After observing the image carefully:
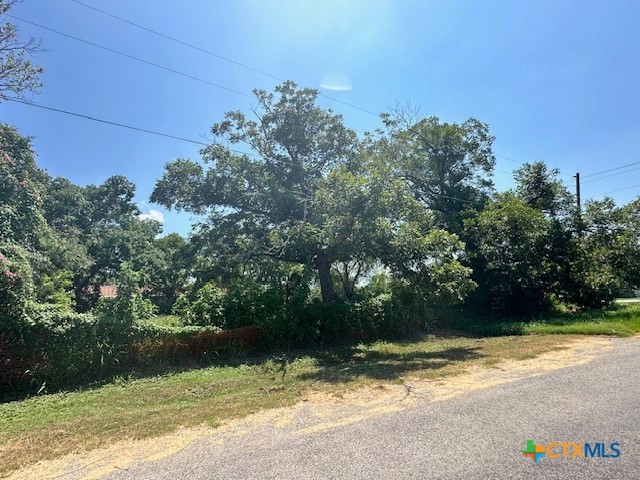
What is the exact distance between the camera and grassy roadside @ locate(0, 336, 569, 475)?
4.45 m

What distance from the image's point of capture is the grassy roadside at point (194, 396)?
445 cm

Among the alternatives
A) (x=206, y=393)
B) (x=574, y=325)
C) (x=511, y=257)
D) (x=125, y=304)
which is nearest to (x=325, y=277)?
(x=125, y=304)

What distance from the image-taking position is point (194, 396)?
6.49 metres

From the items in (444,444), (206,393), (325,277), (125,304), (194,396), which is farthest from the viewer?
(325,277)

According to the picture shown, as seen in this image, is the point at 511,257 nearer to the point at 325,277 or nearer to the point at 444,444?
the point at 325,277

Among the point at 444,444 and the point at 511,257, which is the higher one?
the point at 511,257

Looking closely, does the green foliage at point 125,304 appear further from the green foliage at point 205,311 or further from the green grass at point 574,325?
the green grass at point 574,325

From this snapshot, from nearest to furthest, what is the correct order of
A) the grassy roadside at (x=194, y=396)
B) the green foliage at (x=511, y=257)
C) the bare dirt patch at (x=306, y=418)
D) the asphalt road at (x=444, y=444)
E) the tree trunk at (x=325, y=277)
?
the asphalt road at (x=444, y=444), the bare dirt patch at (x=306, y=418), the grassy roadside at (x=194, y=396), the tree trunk at (x=325, y=277), the green foliage at (x=511, y=257)

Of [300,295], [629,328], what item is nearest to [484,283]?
[629,328]

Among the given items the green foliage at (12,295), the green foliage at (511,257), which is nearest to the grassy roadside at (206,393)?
the green foliage at (12,295)

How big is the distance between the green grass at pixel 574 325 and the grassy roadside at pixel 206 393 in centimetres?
64

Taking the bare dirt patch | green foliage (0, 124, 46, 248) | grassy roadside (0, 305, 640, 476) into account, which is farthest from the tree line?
the bare dirt patch

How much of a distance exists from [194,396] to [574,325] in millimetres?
14052

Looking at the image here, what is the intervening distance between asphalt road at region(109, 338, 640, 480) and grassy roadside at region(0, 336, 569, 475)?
1145mm
